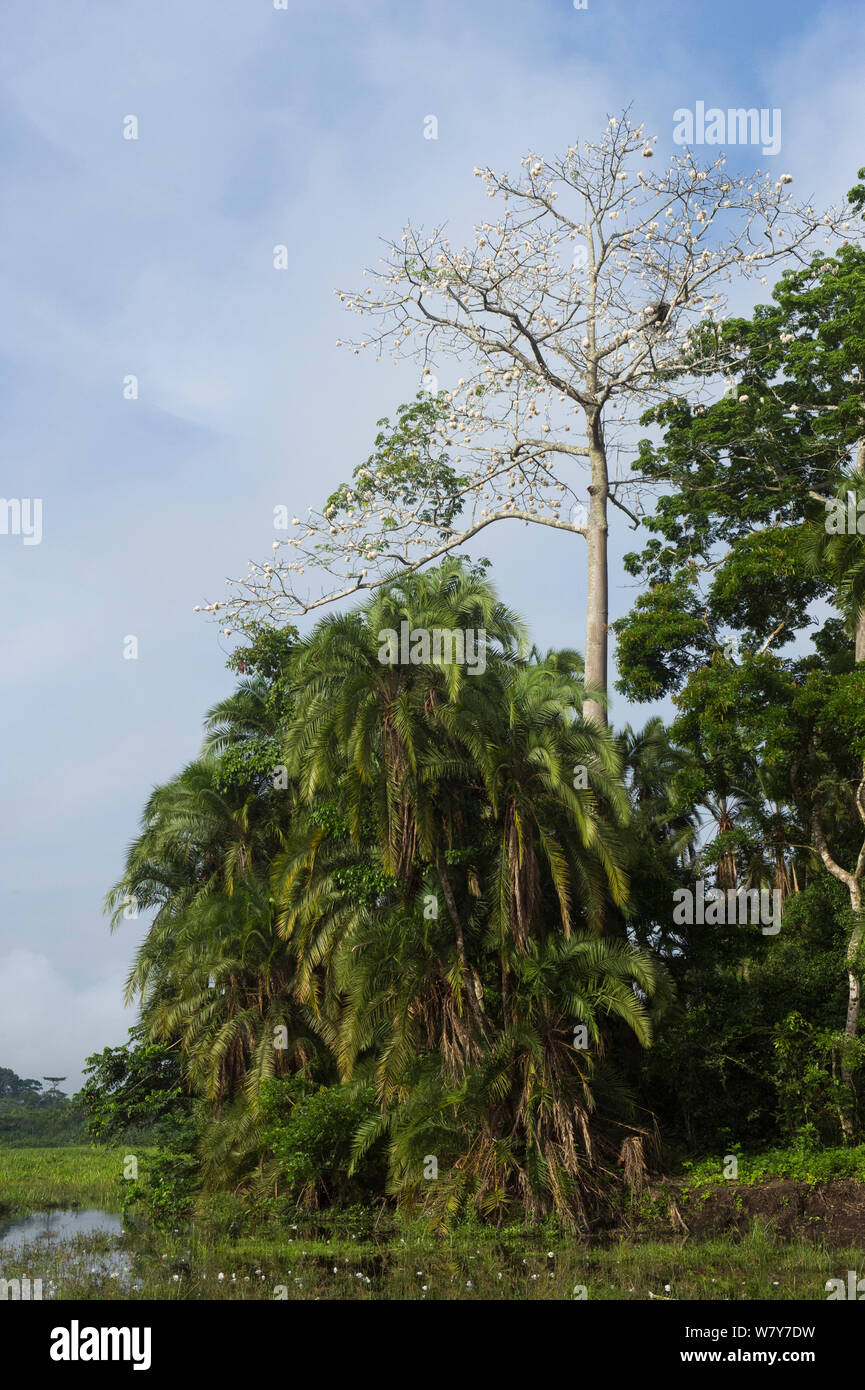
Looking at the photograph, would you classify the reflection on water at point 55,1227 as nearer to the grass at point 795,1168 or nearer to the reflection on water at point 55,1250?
the reflection on water at point 55,1250

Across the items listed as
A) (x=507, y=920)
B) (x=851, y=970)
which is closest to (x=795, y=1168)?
(x=851, y=970)

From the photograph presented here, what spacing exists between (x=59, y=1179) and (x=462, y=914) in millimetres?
18483

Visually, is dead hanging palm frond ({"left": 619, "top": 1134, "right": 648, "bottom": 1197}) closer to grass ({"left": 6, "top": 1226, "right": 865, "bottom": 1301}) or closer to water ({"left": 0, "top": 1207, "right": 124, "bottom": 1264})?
grass ({"left": 6, "top": 1226, "right": 865, "bottom": 1301})

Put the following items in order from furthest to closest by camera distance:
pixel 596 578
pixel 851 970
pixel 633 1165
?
pixel 596 578 < pixel 851 970 < pixel 633 1165

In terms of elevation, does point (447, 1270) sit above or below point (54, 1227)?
above

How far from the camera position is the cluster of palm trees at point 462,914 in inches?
667

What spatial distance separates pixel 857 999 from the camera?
754 inches

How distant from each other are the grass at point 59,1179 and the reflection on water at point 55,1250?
6.46 feet

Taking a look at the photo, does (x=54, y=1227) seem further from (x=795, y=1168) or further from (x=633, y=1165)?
(x=795, y=1168)

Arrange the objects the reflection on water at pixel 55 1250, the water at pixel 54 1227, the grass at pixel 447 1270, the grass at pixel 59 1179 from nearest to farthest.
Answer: the grass at pixel 447 1270, the reflection on water at pixel 55 1250, the water at pixel 54 1227, the grass at pixel 59 1179

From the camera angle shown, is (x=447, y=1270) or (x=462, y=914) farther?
(x=462, y=914)

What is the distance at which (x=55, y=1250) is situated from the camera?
1709cm

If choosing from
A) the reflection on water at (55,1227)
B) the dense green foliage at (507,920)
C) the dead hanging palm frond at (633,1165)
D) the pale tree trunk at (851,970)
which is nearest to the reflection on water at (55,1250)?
the reflection on water at (55,1227)
